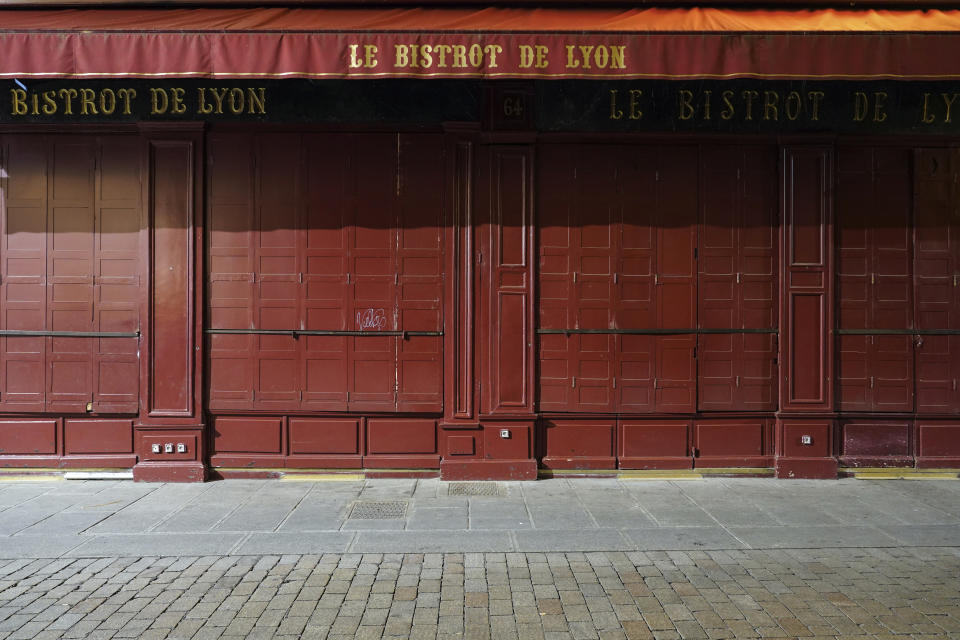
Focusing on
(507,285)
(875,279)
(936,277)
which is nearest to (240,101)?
(507,285)

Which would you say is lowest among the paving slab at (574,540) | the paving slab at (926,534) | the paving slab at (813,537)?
the paving slab at (574,540)

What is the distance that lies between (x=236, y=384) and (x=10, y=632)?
12.6 feet

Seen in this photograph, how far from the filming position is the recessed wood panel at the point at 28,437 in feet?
24.8

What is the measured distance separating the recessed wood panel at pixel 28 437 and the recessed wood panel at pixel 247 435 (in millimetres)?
1819

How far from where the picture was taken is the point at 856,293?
25.2 feet

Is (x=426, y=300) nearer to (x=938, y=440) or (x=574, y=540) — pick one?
(x=574, y=540)

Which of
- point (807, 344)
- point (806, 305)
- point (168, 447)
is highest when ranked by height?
point (806, 305)

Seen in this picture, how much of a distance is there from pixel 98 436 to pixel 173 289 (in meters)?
1.84

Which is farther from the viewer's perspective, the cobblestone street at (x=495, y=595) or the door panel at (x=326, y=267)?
the door panel at (x=326, y=267)

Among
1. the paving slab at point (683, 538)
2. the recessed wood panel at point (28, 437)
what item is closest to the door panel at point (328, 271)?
the recessed wood panel at point (28, 437)

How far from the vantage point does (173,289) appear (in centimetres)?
751

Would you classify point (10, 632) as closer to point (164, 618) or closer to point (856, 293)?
point (164, 618)

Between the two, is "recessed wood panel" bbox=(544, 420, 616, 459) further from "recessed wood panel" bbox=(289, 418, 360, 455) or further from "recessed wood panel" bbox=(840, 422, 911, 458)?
"recessed wood panel" bbox=(840, 422, 911, 458)

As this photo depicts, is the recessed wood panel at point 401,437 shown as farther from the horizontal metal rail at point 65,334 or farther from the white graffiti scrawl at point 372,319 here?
the horizontal metal rail at point 65,334
